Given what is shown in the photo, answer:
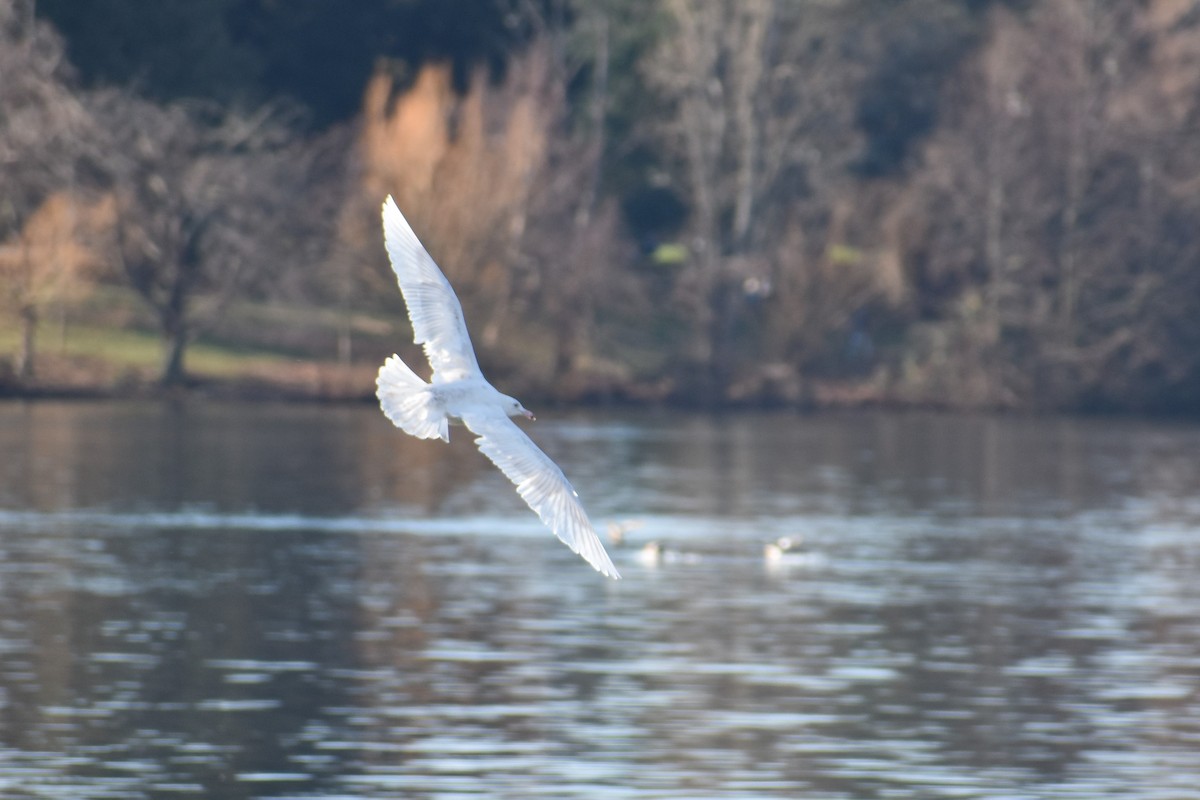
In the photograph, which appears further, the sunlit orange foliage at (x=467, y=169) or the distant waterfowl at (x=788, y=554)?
the sunlit orange foliage at (x=467, y=169)

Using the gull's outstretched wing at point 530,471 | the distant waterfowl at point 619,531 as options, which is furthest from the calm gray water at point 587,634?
the gull's outstretched wing at point 530,471

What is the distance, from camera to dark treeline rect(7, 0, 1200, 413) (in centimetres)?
6712

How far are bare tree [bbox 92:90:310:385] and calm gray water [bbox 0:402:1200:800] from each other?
15.7m

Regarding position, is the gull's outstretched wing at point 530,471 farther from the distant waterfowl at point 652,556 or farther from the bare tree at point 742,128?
the bare tree at point 742,128

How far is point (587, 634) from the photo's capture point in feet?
86.3

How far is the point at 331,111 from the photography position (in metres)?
78.6

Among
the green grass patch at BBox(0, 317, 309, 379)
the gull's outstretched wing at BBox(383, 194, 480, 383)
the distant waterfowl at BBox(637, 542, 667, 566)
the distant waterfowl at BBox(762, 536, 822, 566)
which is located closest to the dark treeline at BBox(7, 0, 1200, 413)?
the green grass patch at BBox(0, 317, 309, 379)

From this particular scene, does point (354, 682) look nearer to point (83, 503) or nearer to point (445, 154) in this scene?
point (83, 503)

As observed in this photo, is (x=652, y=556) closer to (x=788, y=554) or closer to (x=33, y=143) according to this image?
(x=788, y=554)

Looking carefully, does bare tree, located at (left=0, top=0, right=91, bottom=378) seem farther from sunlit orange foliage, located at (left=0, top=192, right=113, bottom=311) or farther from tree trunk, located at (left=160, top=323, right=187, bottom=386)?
tree trunk, located at (left=160, top=323, right=187, bottom=386)

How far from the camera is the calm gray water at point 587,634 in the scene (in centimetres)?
1900

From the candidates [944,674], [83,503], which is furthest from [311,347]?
[944,674]

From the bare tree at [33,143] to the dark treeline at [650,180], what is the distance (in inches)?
4.1

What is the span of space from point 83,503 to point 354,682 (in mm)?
17494
